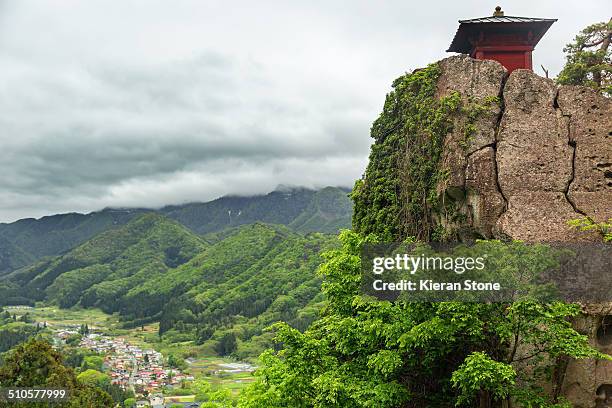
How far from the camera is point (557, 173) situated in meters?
17.8

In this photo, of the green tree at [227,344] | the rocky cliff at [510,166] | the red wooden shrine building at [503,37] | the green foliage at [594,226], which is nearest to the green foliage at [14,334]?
the green tree at [227,344]

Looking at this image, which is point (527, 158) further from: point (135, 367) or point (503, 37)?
point (135, 367)

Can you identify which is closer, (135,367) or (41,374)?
(41,374)

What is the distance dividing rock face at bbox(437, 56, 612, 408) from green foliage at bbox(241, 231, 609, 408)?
392 centimetres

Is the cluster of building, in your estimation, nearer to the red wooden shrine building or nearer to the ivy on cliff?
the ivy on cliff

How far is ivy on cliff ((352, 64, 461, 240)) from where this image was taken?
64.0 ft

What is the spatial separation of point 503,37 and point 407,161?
7.71 meters

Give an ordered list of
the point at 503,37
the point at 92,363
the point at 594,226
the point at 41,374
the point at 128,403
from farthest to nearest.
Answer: the point at 92,363, the point at 128,403, the point at 41,374, the point at 503,37, the point at 594,226

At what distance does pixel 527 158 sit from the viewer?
58.9ft

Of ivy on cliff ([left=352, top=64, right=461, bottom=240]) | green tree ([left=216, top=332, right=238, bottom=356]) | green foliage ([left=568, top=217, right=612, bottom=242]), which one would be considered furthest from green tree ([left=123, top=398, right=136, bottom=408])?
green foliage ([left=568, top=217, right=612, bottom=242])

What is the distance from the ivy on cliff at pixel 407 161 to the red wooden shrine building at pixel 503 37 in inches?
144

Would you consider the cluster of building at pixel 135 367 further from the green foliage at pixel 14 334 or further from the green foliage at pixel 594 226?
the green foliage at pixel 594 226

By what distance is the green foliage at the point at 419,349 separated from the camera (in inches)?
482

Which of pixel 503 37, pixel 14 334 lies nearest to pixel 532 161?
pixel 503 37
